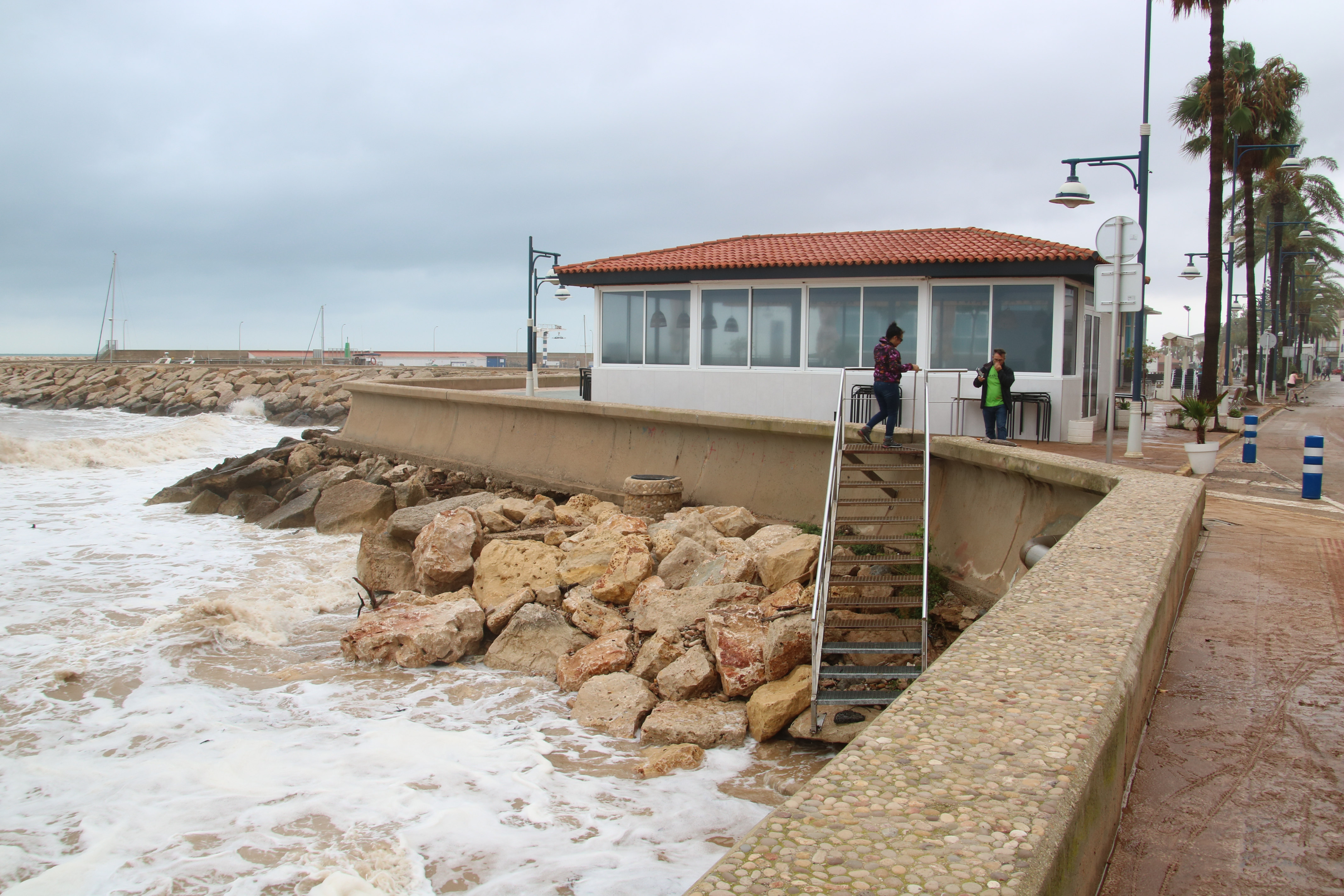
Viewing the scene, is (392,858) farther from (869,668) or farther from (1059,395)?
(1059,395)

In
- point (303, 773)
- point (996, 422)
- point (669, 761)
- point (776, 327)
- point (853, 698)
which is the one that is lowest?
point (303, 773)

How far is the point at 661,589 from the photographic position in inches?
375

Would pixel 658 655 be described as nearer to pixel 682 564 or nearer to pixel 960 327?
pixel 682 564

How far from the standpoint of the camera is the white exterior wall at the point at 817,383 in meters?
15.8

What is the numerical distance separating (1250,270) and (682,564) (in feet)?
135

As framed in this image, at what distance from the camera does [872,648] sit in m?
7.16

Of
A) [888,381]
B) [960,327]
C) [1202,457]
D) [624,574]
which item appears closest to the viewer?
[624,574]

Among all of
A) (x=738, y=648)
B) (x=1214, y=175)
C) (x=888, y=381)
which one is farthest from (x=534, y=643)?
(x=1214, y=175)

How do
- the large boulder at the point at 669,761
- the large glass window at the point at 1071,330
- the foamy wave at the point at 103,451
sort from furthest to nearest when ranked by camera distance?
the foamy wave at the point at 103,451 < the large glass window at the point at 1071,330 < the large boulder at the point at 669,761

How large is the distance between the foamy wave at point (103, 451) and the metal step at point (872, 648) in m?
26.3

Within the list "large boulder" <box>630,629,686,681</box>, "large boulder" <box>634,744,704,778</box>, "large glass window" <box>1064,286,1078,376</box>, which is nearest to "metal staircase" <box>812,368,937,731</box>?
"large boulder" <box>634,744,704,778</box>

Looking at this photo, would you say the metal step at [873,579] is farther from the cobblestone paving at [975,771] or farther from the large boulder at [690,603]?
the cobblestone paving at [975,771]

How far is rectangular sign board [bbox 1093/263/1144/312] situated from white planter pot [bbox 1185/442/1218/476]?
2645 mm

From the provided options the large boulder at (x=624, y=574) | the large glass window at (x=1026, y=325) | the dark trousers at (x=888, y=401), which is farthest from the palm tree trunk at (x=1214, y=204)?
the large boulder at (x=624, y=574)
